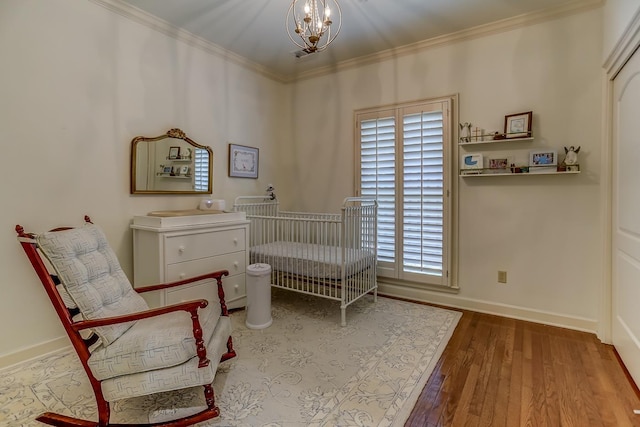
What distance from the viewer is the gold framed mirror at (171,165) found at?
268cm

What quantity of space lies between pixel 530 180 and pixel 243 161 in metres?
2.88

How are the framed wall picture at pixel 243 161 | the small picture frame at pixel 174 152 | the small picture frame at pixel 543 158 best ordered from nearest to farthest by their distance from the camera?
1. the small picture frame at pixel 543 158
2. the small picture frame at pixel 174 152
3. the framed wall picture at pixel 243 161

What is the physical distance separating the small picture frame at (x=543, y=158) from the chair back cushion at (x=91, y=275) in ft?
10.3

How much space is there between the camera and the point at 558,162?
8.50 feet

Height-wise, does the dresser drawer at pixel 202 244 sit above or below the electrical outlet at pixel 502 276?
above

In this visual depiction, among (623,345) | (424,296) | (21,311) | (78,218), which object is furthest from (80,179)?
(623,345)

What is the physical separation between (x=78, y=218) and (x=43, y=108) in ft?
2.60

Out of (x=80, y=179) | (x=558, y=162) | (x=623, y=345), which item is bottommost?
(x=623, y=345)

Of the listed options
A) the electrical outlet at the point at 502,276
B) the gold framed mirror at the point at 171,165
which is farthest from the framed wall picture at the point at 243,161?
the electrical outlet at the point at 502,276

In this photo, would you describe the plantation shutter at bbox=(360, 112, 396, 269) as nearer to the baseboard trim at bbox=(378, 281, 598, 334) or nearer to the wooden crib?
the wooden crib

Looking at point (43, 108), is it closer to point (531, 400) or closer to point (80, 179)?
point (80, 179)

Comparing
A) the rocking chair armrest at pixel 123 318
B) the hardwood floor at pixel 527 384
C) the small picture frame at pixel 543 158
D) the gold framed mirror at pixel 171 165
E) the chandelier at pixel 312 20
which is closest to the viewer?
the rocking chair armrest at pixel 123 318

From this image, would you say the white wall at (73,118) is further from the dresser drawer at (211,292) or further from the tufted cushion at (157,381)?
the tufted cushion at (157,381)

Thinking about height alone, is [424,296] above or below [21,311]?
below
